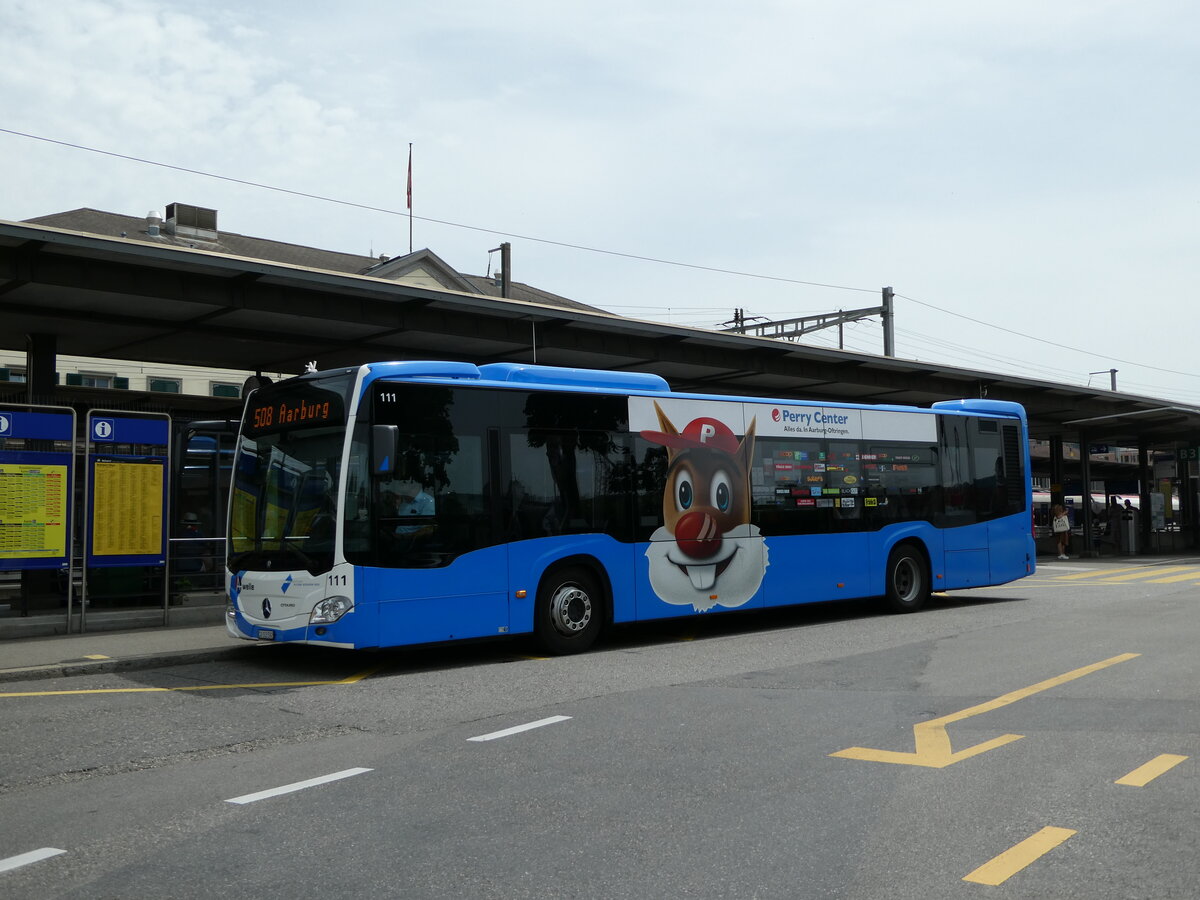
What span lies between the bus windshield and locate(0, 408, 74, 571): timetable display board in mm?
3116

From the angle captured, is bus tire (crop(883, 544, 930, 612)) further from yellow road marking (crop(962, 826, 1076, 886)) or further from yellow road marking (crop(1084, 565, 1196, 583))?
yellow road marking (crop(962, 826, 1076, 886))

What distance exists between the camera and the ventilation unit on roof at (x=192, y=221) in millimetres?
38750

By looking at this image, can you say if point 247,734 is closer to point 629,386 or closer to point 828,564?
point 629,386

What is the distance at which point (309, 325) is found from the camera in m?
18.0

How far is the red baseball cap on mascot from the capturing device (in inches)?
520

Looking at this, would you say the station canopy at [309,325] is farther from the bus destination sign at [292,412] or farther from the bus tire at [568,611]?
the bus tire at [568,611]

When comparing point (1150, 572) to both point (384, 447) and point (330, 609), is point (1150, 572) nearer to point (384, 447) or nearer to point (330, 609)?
point (384, 447)

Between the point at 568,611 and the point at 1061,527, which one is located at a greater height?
the point at 1061,527

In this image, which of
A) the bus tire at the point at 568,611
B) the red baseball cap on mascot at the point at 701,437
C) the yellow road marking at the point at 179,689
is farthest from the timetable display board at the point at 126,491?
the red baseball cap on mascot at the point at 701,437

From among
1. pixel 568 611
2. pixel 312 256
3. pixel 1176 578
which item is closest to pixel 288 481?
pixel 568 611

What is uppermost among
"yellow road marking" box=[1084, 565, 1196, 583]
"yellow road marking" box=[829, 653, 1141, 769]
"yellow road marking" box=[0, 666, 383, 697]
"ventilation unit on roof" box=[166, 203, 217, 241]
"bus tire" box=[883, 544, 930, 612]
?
"ventilation unit on roof" box=[166, 203, 217, 241]

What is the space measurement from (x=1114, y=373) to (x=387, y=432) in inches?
3440

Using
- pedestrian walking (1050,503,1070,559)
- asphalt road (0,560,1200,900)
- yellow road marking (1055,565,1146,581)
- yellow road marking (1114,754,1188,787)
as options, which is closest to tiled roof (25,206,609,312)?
pedestrian walking (1050,503,1070,559)

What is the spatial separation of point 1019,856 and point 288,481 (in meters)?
8.04
